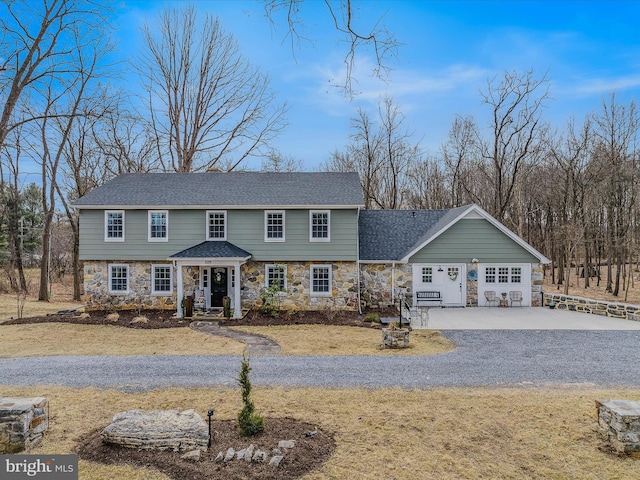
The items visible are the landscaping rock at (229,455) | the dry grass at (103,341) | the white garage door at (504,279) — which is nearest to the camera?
the landscaping rock at (229,455)

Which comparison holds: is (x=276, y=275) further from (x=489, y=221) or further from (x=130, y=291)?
(x=489, y=221)

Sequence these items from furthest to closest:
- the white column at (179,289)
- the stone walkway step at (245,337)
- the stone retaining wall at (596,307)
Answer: the white column at (179,289) < the stone retaining wall at (596,307) < the stone walkway step at (245,337)

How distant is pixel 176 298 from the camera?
61.5 feet

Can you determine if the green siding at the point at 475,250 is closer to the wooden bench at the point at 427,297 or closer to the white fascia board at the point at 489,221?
the white fascia board at the point at 489,221

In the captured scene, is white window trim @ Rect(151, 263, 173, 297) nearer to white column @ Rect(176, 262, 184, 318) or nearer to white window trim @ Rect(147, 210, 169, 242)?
white window trim @ Rect(147, 210, 169, 242)

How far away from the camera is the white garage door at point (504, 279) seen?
19484 mm

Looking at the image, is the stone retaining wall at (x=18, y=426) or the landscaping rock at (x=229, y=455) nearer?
the landscaping rock at (x=229, y=455)

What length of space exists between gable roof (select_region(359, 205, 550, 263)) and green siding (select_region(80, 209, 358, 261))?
2026 millimetres

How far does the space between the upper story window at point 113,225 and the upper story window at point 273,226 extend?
6.63 meters

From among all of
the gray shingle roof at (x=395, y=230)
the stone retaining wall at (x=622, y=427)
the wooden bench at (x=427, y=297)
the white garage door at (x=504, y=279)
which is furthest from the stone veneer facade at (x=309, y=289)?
the stone retaining wall at (x=622, y=427)

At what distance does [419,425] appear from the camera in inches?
260

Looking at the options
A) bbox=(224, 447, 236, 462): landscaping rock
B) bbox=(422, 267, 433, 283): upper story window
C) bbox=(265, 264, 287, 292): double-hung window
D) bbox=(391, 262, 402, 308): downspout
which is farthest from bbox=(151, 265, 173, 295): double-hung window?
bbox=(224, 447, 236, 462): landscaping rock

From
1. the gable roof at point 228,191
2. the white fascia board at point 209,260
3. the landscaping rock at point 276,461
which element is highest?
the gable roof at point 228,191

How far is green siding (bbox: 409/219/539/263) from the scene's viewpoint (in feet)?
63.5
